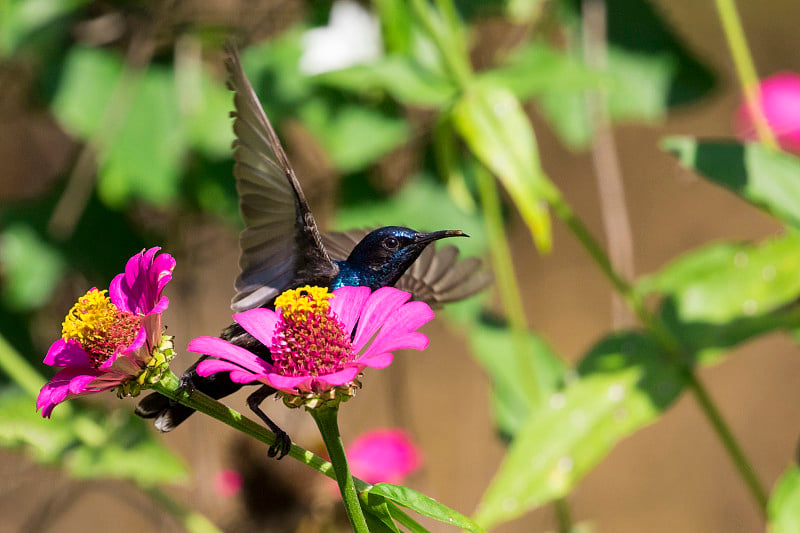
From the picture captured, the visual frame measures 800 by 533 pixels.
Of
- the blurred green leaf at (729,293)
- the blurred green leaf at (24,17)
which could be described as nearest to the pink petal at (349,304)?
the blurred green leaf at (729,293)

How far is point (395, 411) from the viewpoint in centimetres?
154

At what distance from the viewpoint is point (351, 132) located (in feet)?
3.59

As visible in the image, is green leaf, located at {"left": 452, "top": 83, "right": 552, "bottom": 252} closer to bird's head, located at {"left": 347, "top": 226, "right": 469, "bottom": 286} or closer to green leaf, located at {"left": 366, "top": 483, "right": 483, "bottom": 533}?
bird's head, located at {"left": 347, "top": 226, "right": 469, "bottom": 286}

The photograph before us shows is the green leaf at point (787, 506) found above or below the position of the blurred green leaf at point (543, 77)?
below

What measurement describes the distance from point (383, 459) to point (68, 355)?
72cm

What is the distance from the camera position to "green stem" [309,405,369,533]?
12.5 inches

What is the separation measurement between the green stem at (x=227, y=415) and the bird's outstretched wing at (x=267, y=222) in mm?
122

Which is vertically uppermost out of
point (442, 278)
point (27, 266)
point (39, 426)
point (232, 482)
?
point (442, 278)

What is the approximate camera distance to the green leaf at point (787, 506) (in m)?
0.55

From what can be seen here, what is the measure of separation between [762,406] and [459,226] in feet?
2.52

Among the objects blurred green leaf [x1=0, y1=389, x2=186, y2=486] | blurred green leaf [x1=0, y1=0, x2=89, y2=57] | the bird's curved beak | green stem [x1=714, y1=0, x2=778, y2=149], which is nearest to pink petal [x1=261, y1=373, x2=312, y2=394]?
the bird's curved beak

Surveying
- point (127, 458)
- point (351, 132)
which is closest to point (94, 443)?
point (127, 458)

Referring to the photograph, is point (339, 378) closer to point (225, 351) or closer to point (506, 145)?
point (225, 351)

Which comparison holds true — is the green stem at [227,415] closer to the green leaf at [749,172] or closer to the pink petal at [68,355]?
the pink petal at [68,355]
